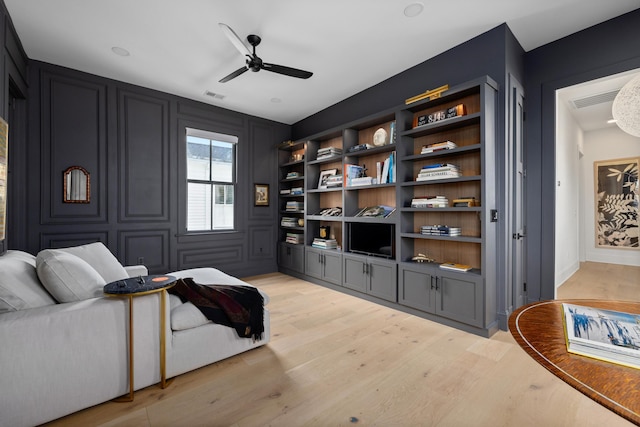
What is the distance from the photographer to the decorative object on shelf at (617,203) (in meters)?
5.27

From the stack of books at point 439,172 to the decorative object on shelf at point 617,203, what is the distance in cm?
474

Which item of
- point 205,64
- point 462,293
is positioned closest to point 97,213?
point 205,64

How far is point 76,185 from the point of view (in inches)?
140

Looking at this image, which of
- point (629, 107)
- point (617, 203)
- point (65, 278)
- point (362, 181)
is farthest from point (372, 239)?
point (617, 203)

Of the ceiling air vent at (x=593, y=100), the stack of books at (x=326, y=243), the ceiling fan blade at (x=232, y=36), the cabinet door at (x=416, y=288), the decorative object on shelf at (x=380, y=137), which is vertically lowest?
the cabinet door at (x=416, y=288)

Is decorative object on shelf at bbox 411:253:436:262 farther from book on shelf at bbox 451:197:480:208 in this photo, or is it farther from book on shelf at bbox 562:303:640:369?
book on shelf at bbox 562:303:640:369

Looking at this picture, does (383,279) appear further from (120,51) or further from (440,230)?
(120,51)

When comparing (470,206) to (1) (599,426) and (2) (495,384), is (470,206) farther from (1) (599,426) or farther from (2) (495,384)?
(1) (599,426)

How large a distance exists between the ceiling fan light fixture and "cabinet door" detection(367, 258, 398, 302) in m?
2.22

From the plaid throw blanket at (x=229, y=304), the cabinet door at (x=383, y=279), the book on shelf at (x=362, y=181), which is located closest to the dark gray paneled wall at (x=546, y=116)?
the cabinet door at (x=383, y=279)

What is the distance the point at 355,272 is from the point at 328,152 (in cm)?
182

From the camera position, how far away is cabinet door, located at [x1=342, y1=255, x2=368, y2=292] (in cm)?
370

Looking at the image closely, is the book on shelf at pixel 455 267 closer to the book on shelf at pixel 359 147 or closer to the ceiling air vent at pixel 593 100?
the book on shelf at pixel 359 147

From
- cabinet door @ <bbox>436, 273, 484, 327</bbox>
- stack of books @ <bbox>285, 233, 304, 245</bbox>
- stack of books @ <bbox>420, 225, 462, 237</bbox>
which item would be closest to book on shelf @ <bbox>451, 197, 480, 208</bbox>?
stack of books @ <bbox>420, 225, 462, 237</bbox>
